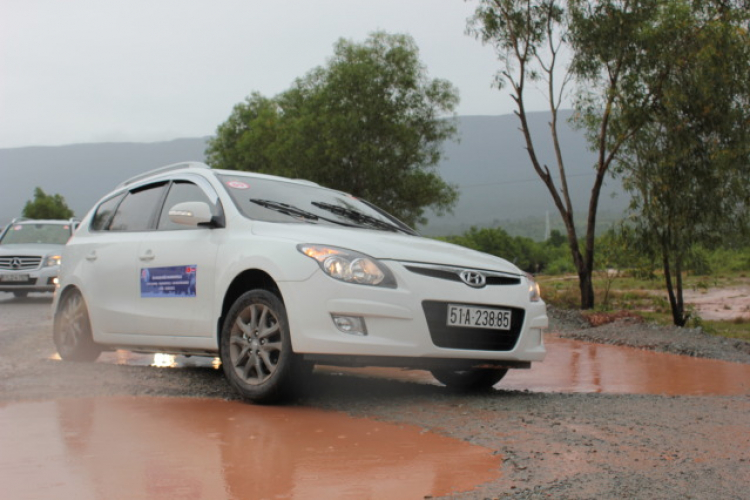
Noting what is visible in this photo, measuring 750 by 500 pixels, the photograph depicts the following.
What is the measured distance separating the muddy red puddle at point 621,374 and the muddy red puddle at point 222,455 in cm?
256

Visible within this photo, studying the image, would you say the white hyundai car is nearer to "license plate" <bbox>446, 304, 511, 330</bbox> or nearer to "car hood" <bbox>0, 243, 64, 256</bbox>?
"license plate" <bbox>446, 304, 511, 330</bbox>

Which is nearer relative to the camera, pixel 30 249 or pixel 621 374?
pixel 621 374

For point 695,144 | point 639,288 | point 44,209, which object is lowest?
point 639,288

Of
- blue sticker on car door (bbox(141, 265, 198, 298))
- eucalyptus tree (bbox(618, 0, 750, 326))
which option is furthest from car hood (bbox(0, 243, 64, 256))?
blue sticker on car door (bbox(141, 265, 198, 298))

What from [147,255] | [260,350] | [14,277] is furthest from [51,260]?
[260,350]

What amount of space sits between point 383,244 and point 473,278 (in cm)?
66

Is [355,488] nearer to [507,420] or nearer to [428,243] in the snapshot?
[507,420]

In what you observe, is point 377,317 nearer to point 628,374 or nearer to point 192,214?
point 192,214

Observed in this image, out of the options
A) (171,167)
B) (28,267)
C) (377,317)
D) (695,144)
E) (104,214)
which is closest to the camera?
(377,317)

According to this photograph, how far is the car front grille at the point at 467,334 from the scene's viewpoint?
5.62m

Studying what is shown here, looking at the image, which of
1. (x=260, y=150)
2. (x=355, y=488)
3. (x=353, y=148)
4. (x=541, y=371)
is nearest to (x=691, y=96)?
(x=541, y=371)

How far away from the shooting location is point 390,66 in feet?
170

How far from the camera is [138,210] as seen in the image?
7.47 metres

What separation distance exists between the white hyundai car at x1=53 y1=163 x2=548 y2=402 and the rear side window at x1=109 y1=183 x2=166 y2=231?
0.02m
